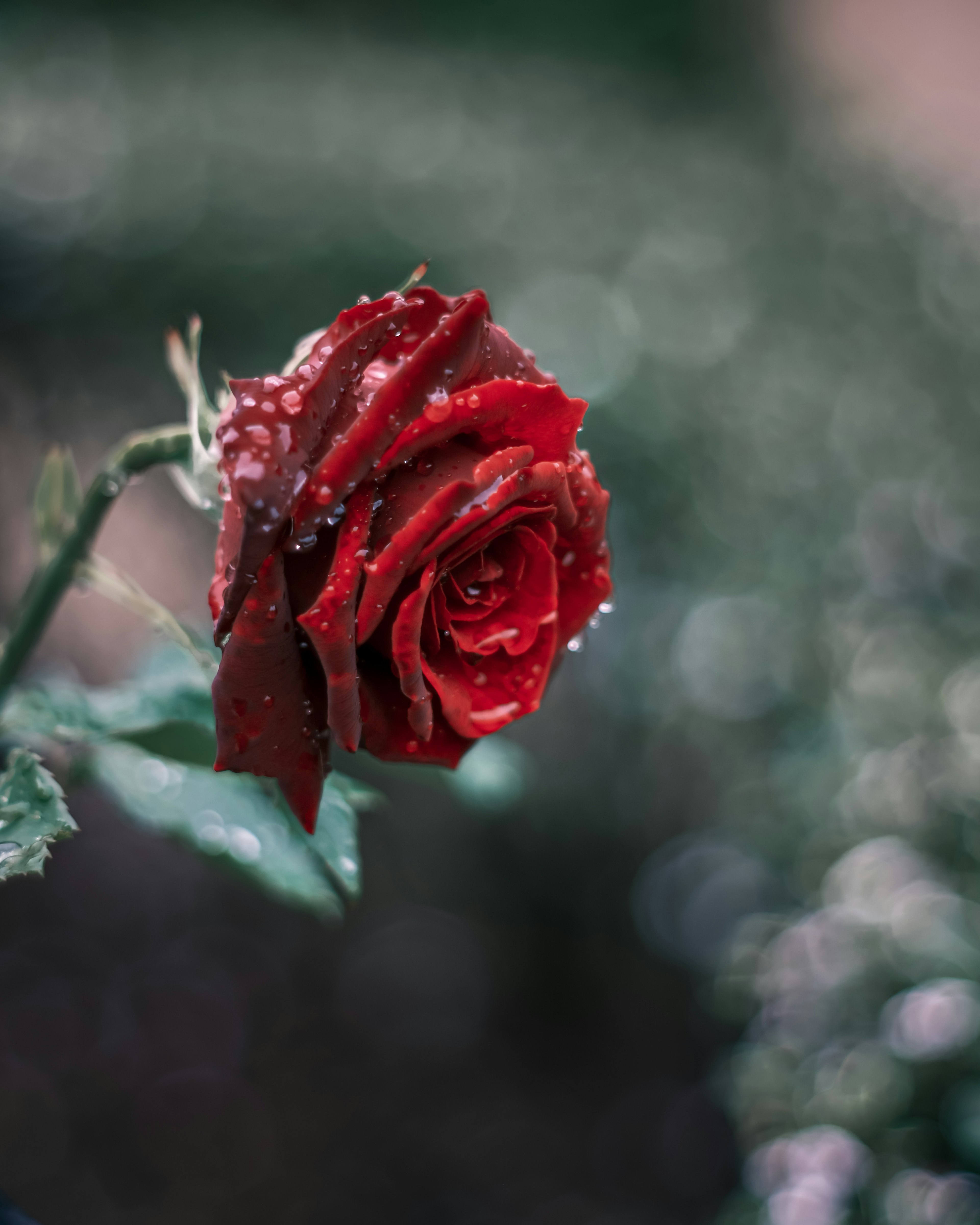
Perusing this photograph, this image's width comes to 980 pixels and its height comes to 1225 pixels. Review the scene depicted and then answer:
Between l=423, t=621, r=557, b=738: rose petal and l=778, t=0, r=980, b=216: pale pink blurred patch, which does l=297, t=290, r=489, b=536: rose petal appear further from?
l=778, t=0, r=980, b=216: pale pink blurred patch

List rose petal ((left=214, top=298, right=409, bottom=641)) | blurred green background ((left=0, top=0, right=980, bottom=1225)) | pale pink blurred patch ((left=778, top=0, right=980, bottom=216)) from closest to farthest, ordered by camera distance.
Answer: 1. rose petal ((left=214, top=298, right=409, bottom=641))
2. blurred green background ((left=0, top=0, right=980, bottom=1225))
3. pale pink blurred patch ((left=778, top=0, right=980, bottom=216))

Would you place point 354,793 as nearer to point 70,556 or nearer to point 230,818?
point 230,818

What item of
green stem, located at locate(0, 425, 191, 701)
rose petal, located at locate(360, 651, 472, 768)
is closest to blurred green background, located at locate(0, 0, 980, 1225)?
green stem, located at locate(0, 425, 191, 701)

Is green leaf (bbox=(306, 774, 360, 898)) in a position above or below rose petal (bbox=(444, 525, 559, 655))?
below

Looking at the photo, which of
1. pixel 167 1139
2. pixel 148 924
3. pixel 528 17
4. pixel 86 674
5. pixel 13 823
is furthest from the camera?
pixel 528 17

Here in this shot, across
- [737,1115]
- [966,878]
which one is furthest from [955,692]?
[737,1115]

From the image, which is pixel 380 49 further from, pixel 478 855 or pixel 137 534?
pixel 478 855

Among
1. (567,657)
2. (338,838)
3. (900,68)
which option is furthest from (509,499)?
(900,68)

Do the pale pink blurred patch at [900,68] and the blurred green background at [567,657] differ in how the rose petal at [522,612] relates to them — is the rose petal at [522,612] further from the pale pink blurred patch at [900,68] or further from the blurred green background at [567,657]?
the pale pink blurred patch at [900,68]
